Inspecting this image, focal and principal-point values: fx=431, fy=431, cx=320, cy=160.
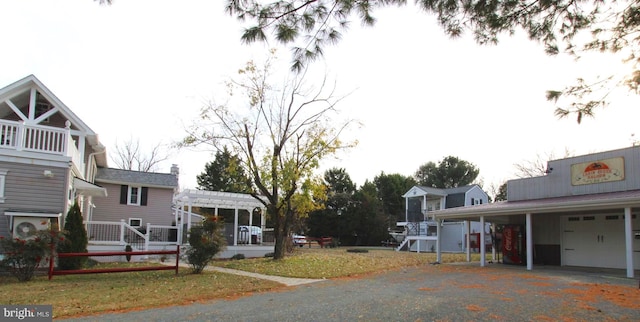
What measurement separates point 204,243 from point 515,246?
40.4 ft

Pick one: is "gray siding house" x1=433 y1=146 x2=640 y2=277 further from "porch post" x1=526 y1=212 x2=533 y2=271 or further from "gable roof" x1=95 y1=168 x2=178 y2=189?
"gable roof" x1=95 y1=168 x2=178 y2=189

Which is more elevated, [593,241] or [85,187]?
[85,187]

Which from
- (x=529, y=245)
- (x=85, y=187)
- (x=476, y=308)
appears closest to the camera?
(x=476, y=308)

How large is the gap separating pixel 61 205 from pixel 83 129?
13.0ft

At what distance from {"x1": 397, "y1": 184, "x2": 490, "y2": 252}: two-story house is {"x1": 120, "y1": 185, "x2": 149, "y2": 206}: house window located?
17907 mm

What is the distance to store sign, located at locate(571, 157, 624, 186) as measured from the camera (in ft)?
49.2

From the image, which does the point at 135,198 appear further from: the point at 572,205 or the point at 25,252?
the point at 572,205

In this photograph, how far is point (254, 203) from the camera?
23.8 m

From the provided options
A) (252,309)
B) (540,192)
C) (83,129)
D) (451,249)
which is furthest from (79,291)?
(451,249)

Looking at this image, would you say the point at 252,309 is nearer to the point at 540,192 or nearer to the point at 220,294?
the point at 220,294

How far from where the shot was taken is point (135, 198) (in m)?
23.9

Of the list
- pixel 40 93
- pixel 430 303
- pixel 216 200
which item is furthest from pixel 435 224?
pixel 40 93

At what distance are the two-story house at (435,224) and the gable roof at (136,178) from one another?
16.8 m

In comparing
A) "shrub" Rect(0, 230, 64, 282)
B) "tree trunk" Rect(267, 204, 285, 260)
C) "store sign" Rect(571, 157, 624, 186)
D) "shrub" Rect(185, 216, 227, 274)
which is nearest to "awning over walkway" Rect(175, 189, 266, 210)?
"tree trunk" Rect(267, 204, 285, 260)
